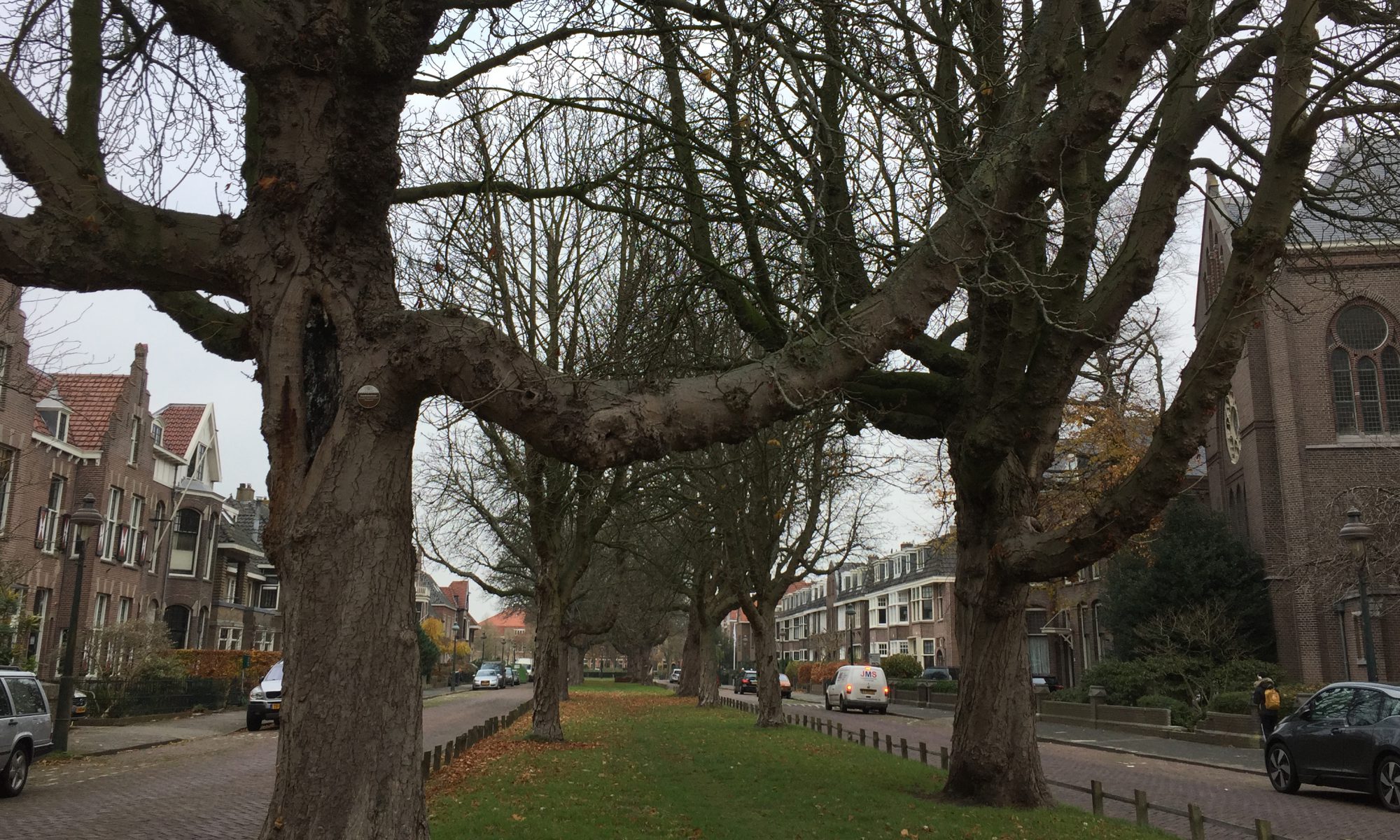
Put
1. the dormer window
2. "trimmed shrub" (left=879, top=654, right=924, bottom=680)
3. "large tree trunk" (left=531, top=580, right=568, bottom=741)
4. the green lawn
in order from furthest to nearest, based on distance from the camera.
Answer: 1. "trimmed shrub" (left=879, top=654, right=924, bottom=680)
2. the dormer window
3. "large tree trunk" (left=531, top=580, right=568, bottom=741)
4. the green lawn

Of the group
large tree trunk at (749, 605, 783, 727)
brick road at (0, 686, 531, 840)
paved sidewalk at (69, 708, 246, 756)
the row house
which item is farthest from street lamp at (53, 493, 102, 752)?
large tree trunk at (749, 605, 783, 727)

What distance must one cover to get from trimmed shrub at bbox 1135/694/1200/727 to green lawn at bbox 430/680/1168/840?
11.1 meters

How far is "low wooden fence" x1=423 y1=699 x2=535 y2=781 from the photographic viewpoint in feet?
46.0

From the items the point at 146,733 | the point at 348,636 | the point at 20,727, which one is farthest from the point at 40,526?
the point at 348,636

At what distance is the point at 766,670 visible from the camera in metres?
25.9

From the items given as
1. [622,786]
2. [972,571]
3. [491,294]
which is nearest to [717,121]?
[972,571]

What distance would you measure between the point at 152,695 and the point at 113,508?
33.9ft

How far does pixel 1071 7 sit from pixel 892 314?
14.9 feet

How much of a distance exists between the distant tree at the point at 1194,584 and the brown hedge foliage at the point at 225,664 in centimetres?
2899

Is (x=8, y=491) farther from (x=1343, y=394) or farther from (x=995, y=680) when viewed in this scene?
(x=1343, y=394)

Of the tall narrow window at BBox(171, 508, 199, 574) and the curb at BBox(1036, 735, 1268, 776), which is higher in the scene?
the tall narrow window at BBox(171, 508, 199, 574)

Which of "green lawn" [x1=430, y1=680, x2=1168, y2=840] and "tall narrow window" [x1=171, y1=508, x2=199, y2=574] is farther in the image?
"tall narrow window" [x1=171, y1=508, x2=199, y2=574]

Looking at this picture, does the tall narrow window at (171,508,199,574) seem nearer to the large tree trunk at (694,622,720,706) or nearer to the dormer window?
the dormer window

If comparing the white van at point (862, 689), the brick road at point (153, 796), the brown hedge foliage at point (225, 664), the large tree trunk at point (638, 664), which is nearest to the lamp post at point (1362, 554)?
the brick road at point (153, 796)
